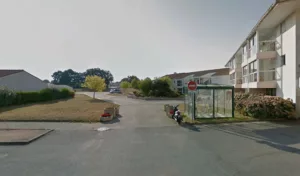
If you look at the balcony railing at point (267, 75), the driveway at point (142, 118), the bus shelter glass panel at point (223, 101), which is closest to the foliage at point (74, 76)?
the driveway at point (142, 118)

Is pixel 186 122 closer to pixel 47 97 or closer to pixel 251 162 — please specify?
pixel 251 162

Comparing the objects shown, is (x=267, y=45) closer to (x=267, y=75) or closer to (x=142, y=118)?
(x=267, y=75)

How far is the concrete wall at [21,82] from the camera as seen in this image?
27.8 m

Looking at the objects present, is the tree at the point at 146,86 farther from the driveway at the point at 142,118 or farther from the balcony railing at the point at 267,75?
the balcony railing at the point at 267,75

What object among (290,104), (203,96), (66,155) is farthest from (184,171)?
(290,104)

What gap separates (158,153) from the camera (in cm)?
577

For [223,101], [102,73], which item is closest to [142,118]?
[223,101]

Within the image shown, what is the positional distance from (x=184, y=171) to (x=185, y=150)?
1.64 metres

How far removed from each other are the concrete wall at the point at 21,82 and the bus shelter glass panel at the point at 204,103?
2793 cm

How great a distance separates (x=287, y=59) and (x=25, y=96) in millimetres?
27669

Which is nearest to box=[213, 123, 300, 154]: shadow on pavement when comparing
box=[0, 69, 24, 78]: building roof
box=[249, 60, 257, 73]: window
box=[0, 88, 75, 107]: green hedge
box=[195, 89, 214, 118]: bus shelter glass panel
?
box=[195, 89, 214, 118]: bus shelter glass panel

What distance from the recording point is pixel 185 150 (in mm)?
6031

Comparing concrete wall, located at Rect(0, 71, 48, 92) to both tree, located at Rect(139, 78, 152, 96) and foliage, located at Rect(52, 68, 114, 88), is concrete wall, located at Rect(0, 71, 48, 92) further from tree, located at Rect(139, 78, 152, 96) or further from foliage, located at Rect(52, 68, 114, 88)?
foliage, located at Rect(52, 68, 114, 88)

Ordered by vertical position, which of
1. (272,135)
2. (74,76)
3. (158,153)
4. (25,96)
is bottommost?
(158,153)
